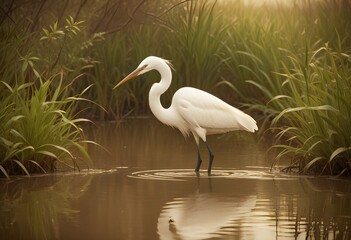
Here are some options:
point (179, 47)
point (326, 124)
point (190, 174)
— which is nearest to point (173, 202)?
point (190, 174)

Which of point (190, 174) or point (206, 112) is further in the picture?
point (206, 112)

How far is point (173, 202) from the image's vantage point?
805 centimetres

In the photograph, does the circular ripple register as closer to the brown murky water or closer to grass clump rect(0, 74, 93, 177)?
the brown murky water

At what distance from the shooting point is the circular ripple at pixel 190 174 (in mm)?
9516

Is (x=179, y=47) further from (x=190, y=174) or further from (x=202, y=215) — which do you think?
(x=202, y=215)

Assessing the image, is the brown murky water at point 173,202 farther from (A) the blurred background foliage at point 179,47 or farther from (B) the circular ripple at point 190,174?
(A) the blurred background foliage at point 179,47

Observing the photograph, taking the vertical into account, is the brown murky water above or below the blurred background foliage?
below

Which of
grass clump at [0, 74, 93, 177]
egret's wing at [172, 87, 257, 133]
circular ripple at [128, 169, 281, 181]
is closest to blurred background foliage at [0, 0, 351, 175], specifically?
egret's wing at [172, 87, 257, 133]

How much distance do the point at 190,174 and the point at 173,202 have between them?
1.88m

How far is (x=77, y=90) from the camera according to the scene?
14.8m

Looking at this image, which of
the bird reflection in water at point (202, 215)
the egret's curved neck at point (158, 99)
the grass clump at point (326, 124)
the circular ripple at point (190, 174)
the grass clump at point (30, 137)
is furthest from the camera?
the egret's curved neck at point (158, 99)

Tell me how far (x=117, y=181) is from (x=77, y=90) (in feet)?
18.7

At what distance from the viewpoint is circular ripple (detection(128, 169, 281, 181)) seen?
9.52m

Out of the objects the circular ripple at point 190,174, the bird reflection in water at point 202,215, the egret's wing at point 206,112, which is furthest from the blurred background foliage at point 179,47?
the bird reflection in water at point 202,215
